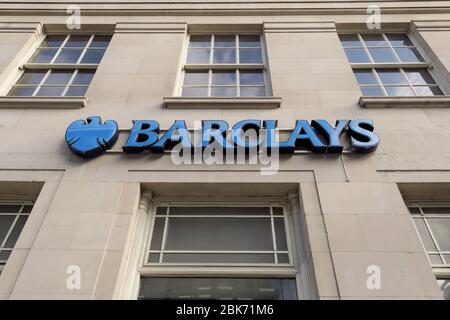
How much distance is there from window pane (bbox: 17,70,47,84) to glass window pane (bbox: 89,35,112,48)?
63.4 inches

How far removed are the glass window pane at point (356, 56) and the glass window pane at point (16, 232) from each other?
8310mm

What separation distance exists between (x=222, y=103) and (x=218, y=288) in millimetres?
3954

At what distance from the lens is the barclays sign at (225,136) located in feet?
20.8

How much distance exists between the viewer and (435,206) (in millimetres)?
6059

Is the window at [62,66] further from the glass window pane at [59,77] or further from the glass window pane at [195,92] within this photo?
the glass window pane at [195,92]

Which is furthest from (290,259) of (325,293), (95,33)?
(95,33)

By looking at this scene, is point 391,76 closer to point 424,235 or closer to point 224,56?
point 224,56

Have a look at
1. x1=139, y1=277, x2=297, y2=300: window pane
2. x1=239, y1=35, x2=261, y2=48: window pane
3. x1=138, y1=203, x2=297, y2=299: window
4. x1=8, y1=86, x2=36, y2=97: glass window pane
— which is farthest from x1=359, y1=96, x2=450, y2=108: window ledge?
x1=8, y1=86, x2=36, y2=97: glass window pane

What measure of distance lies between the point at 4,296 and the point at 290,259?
160 inches

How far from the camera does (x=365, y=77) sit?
343 inches

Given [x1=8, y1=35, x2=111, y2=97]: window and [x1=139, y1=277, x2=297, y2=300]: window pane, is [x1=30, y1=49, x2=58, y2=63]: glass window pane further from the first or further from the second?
[x1=139, y1=277, x2=297, y2=300]: window pane

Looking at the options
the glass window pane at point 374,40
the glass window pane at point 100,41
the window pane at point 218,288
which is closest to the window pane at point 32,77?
the glass window pane at point 100,41

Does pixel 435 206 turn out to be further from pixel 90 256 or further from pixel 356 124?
pixel 90 256
